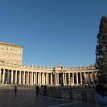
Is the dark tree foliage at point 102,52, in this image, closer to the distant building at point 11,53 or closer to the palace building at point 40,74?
the palace building at point 40,74

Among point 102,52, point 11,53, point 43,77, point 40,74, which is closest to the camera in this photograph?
point 102,52

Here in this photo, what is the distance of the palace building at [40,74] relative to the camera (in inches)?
4431

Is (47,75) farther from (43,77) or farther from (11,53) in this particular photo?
(11,53)

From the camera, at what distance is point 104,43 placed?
3819 centimetres

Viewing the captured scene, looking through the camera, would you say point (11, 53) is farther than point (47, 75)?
Yes

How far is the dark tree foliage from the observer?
3712 centimetres

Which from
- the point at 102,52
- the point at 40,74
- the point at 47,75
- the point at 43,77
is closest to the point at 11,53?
the point at 40,74

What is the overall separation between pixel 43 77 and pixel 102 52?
301ft

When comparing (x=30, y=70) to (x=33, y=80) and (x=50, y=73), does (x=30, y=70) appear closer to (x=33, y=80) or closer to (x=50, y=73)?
(x=33, y=80)

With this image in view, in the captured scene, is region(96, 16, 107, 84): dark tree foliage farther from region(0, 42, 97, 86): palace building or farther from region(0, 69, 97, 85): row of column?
region(0, 69, 97, 85): row of column

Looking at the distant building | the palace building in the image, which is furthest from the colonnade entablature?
the distant building

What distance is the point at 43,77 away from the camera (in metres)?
127

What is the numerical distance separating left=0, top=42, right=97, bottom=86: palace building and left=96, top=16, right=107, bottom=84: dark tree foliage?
2981 inches

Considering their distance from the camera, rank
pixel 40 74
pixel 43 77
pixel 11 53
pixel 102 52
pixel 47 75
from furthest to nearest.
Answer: pixel 11 53
pixel 47 75
pixel 43 77
pixel 40 74
pixel 102 52
